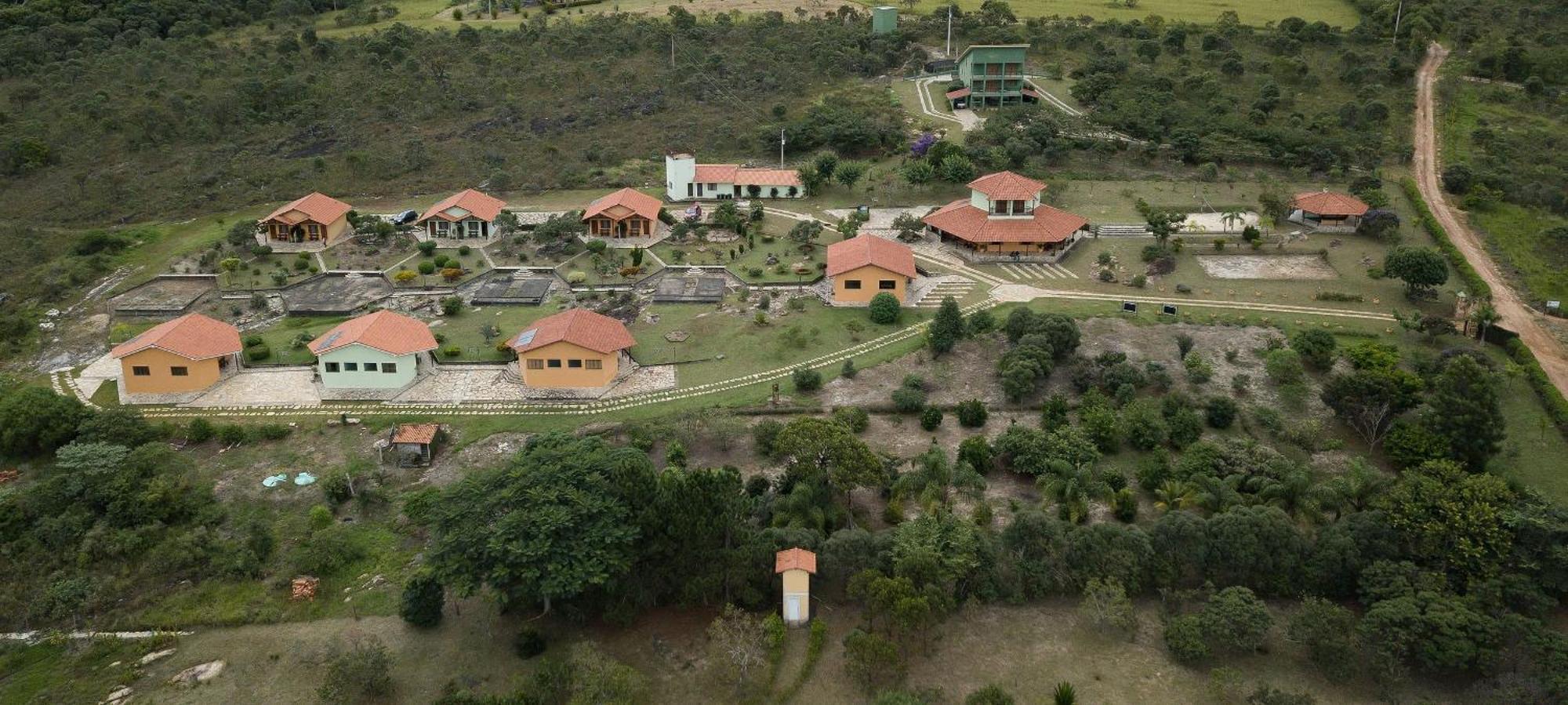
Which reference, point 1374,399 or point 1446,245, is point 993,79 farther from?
point 1374,399

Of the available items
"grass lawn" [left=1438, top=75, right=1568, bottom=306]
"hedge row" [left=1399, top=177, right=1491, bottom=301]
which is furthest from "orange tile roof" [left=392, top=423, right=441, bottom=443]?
"grass lawn" [left=1438, top=75, right=1568, bottom=306]

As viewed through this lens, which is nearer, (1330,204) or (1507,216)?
(1330,204)

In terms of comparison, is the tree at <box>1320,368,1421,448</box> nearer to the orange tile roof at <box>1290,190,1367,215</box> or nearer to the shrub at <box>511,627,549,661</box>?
the orange tile roof at <box>1290,190,1367,215</box>

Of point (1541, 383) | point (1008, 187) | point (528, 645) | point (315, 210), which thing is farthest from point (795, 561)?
point (315, 210)

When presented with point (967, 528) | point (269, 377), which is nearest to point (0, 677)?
point (269, 377)

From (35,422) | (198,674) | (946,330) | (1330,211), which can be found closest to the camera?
(198,674)

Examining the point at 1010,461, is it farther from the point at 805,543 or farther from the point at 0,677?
the point at 0,677

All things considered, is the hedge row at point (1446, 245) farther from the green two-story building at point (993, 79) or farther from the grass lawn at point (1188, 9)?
the grass lawn at point (1188, 9)

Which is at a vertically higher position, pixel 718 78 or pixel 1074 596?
pixel 718 78
